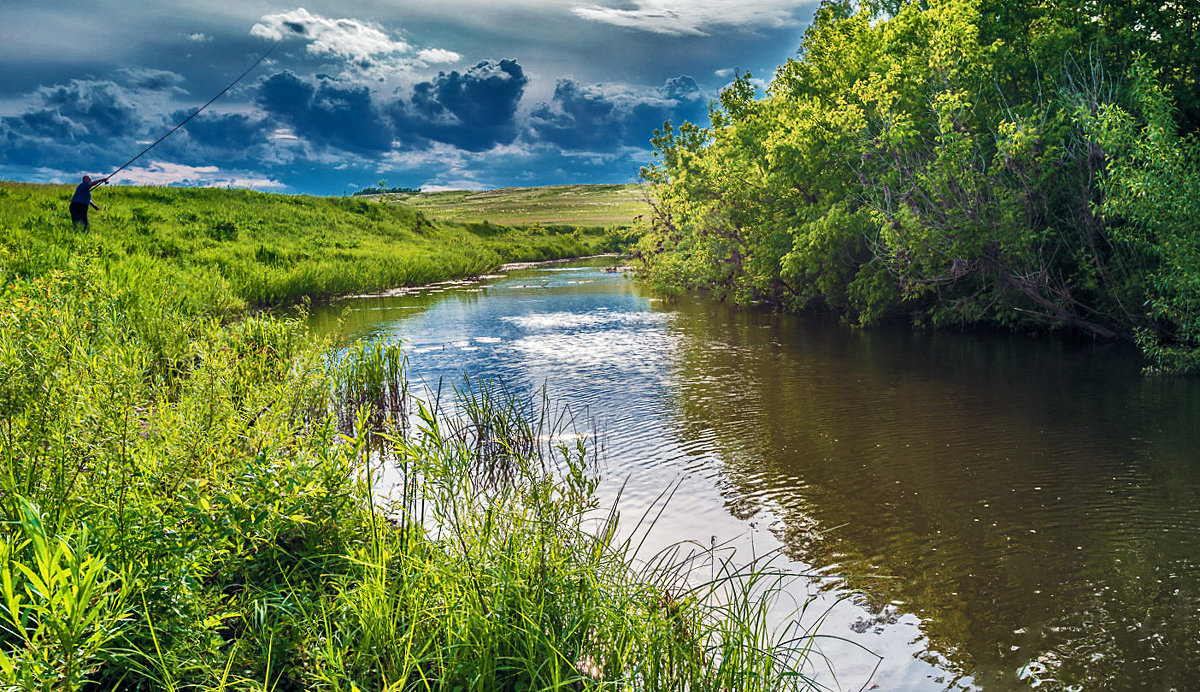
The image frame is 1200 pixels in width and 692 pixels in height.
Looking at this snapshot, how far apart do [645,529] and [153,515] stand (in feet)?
16.6

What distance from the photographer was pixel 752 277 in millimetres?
27484

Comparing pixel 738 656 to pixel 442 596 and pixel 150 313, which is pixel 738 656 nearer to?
pixel 442 596

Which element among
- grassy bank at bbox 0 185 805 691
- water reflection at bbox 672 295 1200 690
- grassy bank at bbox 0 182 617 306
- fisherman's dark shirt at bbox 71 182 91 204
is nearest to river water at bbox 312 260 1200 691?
water reflection at bbox 672 295 1200 690

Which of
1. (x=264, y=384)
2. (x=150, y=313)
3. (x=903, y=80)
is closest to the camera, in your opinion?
(x=264, y=384)

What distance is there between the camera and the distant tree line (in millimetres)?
13750

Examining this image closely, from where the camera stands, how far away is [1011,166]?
16.4m

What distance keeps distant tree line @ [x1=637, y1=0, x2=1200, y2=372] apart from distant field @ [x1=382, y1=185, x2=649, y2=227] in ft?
280

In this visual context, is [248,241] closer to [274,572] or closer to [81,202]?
[81,202]

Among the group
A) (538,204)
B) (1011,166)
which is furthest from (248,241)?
(538,204)

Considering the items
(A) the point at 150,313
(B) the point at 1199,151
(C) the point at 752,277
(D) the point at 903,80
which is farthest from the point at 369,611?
(C) the point at 752,277

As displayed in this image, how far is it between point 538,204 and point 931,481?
139289mm

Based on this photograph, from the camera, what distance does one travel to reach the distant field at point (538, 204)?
11825cm

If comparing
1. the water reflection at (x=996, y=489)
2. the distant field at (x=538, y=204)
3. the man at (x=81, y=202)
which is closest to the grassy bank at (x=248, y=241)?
the man at (x=81, y=202)

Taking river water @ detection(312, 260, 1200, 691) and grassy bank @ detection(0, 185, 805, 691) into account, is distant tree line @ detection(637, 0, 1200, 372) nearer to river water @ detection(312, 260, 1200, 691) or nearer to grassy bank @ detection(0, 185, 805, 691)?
river water @ detection(312, 260, 1200, 691)
